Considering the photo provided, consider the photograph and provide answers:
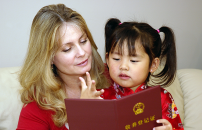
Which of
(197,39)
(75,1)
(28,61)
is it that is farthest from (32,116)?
(197,39)

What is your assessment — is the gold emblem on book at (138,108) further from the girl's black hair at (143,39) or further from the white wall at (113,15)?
the white wall at (113,15)

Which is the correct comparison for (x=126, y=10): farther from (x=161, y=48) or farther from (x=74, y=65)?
(x=74, y=65)

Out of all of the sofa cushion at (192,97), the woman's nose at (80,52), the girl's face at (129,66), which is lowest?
the sofa cushion at (192,97)

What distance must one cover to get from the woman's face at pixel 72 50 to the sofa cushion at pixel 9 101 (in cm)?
48

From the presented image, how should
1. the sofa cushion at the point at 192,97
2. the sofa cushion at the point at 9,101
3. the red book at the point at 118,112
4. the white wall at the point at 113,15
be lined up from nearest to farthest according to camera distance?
the red book at the point at 118,112, the sofa cushion at the point at 9,101, the sofa cushion at the point at 192,97, the white wall at the point at 113,15

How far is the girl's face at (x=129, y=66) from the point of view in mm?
1096

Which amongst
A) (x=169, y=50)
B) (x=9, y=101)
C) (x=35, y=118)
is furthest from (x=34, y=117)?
(x=169, y=50)

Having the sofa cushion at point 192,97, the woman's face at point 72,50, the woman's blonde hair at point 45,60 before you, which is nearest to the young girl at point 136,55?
the woman's face at point 72,50

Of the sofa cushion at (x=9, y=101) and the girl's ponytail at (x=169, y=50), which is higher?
the girl's ponytail at (x=169, y=50)

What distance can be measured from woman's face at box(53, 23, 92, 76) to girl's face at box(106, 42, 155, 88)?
177 millimetres

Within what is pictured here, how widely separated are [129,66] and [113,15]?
1.00m

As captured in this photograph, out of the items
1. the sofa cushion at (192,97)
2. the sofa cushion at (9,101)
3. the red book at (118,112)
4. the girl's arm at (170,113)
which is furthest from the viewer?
the sofa cushion at (192,97)

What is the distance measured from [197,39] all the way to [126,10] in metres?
0.97

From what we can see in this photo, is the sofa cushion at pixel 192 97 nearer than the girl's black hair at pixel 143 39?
No
